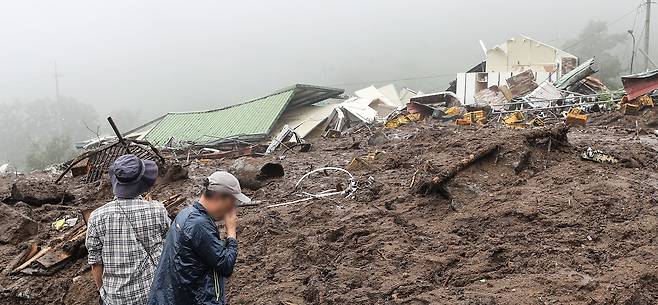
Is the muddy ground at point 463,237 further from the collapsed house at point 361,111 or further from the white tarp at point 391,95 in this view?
the white tarp at point 391,95

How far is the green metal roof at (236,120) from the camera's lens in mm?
17297

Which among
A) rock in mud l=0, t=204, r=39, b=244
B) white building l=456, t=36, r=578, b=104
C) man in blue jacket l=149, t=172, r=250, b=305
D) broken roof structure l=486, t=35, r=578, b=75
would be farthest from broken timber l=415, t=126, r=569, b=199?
broken roof structure l=486, t=35, r=578, b=75

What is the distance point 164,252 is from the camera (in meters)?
2.55

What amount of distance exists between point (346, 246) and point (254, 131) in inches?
496

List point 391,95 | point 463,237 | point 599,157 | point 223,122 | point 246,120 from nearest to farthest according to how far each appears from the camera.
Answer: point 463,237
point 599,157
point 246,120
point 223,122
point 391,95

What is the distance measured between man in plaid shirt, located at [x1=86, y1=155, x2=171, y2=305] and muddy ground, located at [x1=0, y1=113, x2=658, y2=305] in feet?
4.60

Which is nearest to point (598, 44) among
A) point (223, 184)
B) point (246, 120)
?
point (246, 120)

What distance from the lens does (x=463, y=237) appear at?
4551mm

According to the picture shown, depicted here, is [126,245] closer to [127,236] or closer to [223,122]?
[127,236]

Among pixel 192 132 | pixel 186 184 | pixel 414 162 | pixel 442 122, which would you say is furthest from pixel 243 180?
pixel 192 132

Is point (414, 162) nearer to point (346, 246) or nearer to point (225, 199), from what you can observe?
point (346, 246)

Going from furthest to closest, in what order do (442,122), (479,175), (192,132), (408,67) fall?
(408,67), (192,132), (442,122), (479,175)

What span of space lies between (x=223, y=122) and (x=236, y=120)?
578mm

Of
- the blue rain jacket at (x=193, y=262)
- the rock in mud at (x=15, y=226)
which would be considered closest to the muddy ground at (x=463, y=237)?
the rock in mud at (x=15, y=226)
